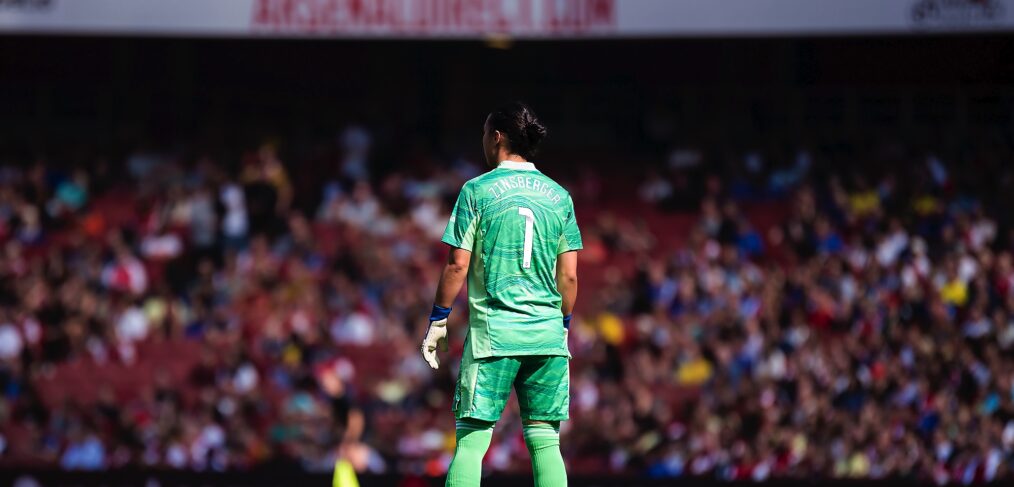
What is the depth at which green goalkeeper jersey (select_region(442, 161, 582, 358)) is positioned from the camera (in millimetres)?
5234

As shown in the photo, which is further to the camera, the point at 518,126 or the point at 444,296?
the point at 518,126

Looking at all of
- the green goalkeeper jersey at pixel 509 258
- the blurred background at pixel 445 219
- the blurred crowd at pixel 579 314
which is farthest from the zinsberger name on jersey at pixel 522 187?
the blurred crowd at pixel 579 314

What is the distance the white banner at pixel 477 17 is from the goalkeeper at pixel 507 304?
30.5 ft

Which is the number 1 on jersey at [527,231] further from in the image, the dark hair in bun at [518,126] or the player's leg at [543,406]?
the player's leg at [543,406]

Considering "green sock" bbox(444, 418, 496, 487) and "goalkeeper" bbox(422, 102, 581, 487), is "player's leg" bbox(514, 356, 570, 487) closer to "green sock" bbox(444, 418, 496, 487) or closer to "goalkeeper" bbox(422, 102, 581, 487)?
"goalkeeper" bbox(422, 102, 581, 487)

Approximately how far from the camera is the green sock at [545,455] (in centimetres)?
526

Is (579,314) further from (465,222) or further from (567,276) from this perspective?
(465,222)

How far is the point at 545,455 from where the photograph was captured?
5.27 m

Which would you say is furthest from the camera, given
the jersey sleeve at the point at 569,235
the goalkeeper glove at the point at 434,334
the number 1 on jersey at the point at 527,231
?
the jersey sleeve at the point at 569,235

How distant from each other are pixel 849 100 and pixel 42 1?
9.95 metres

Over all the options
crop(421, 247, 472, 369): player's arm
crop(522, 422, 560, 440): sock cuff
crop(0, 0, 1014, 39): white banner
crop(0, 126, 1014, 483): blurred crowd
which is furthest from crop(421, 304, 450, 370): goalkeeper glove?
crop(0, 0, 1014, 39): white banner

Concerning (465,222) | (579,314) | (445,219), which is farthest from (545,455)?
(445,219)

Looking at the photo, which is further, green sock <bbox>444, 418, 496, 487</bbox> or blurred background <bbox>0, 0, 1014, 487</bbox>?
blurred background <bbox>0, 0, 1014, 487</bbox>

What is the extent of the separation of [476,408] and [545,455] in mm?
339
